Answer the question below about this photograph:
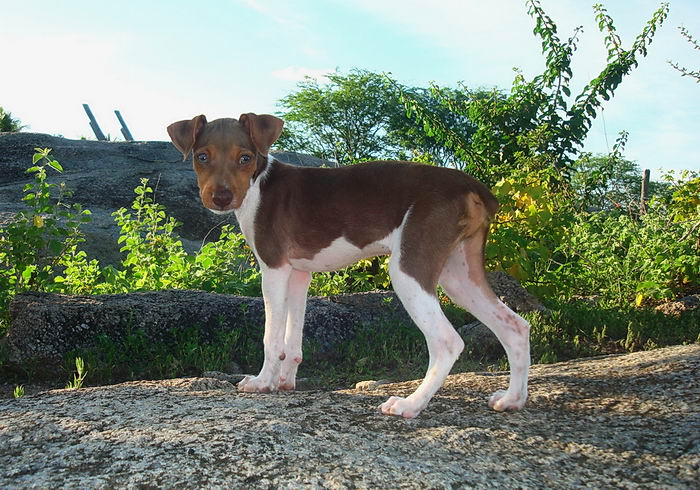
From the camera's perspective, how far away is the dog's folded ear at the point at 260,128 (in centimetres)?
412

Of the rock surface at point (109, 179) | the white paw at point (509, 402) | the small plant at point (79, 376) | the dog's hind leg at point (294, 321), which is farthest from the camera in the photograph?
the rock surface at point (109, 179)

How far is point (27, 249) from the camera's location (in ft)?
22.9

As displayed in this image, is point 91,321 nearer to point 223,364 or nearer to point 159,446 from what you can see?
point 223,364

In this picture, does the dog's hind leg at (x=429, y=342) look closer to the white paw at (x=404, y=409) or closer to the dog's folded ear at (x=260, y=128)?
the white paw at (x=404, y=409)

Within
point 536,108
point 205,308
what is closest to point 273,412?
point 205,308

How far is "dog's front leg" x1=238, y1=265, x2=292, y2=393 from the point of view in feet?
13.4

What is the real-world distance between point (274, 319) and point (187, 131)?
1255mm

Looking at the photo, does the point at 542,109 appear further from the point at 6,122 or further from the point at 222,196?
the point at 6,122

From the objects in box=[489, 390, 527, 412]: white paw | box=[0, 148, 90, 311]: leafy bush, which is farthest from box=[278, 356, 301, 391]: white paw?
box=[0, 148, 90, 311]: leafy bush

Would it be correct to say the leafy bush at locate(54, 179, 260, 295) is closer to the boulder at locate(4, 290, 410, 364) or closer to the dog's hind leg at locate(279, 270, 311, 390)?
the boulder at locate(4, 290, 410, 364)

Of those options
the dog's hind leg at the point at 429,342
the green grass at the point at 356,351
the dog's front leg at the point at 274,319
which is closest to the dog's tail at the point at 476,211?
the dog's hind leg at the point at 429,342

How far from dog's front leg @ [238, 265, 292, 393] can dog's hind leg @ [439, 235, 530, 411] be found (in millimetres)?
944

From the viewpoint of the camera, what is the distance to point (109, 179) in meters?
13.4

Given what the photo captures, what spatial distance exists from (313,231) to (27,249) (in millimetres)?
4206
